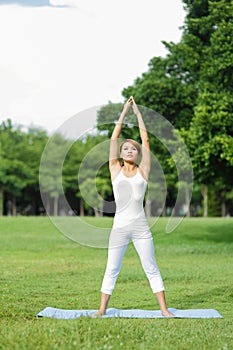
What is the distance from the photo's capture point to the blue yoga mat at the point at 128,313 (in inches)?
348

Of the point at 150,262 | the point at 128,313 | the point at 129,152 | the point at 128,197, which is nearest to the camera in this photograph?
the point at 128,197

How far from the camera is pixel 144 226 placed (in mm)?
8797

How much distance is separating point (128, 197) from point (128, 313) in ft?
6.09

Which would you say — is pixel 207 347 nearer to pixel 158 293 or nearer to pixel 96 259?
pixel 158 293

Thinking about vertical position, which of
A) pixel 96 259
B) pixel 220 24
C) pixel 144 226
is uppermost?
pixel 220 24

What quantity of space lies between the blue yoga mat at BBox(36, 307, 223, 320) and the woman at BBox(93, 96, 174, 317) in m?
0.20

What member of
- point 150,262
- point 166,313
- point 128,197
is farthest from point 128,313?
point 128,197

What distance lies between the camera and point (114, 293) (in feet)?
39.6

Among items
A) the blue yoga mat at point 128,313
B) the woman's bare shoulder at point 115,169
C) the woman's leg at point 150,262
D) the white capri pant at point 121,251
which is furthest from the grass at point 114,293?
the woman's bare shoulder at point 115,169

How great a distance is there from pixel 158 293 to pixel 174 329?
125 cm

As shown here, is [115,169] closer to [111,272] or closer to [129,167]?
[129,167]

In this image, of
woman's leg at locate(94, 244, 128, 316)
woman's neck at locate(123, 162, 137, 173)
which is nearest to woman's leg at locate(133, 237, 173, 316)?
woman's leg at locate(94, 244, 128, 316)

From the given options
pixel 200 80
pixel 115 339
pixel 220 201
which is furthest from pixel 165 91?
pixel 220 201

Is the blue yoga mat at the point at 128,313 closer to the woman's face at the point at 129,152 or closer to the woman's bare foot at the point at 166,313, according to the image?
the woman's bare foot at the point at 166,313
